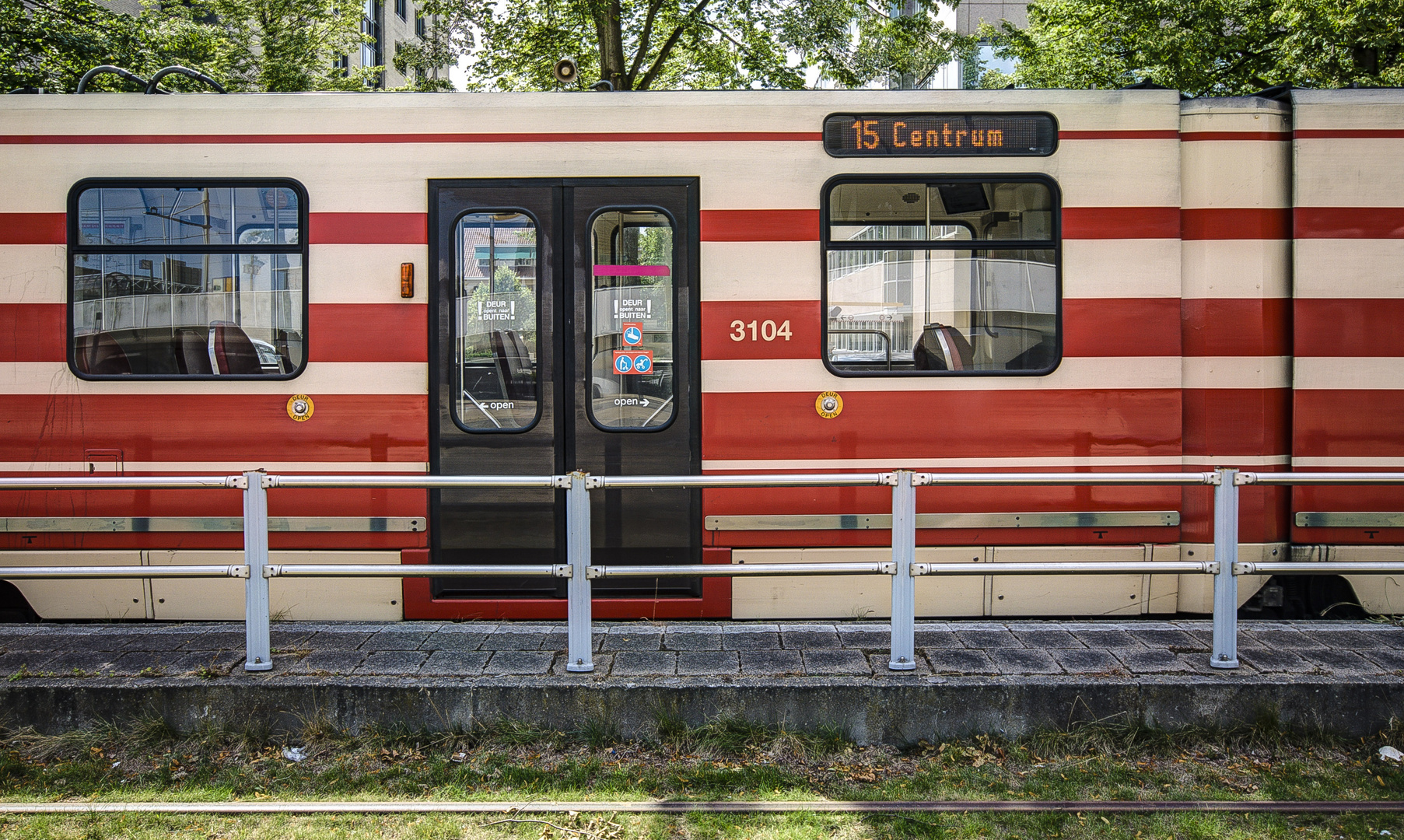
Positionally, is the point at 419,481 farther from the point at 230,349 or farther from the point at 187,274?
the point at 187,274

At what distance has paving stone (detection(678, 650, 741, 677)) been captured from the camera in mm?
4230

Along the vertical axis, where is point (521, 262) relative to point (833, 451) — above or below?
above

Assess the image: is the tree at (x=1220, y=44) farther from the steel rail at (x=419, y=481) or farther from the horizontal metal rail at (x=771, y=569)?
the steel rail at (x=419, y=481)

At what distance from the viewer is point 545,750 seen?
157 inches

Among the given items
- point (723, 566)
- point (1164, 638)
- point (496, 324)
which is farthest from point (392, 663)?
point (1164, 638)

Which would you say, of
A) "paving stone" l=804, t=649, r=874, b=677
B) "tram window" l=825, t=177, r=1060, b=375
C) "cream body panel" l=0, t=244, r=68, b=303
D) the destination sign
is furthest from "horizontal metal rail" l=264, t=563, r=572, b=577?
the destination sign

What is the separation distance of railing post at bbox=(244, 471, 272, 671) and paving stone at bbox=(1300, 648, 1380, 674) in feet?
16.4

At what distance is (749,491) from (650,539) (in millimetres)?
642

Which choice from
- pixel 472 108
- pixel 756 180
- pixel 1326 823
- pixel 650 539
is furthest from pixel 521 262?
pixel 1326 823

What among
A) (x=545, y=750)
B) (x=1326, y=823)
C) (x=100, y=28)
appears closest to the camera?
(x=1326, y=823)

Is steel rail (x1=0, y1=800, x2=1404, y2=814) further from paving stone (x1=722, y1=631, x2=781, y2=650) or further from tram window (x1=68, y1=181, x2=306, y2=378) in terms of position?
tram window (x1=68, y1=181, x2=306, y2=378)

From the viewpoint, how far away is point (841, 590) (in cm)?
520

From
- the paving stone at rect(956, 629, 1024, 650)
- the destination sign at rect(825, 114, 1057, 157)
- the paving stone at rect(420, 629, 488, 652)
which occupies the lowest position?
the paving stone at rect(420, 629, 488, 652)

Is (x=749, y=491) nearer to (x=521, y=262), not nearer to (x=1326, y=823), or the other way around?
(x=521, y=262)
